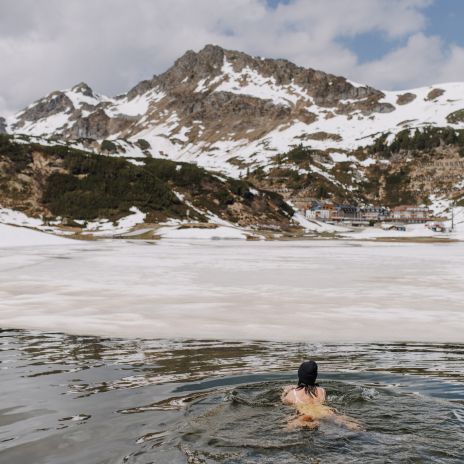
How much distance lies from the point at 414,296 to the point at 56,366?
1695 centimetres

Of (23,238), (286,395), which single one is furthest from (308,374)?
(23,238)

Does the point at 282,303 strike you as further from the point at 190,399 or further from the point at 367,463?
the point at 367,463

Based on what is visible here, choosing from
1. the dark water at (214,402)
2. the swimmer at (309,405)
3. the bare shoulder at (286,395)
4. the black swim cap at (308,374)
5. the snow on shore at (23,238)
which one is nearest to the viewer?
the dark water at (214,402)

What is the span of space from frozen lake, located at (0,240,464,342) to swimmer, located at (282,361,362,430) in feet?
20.6

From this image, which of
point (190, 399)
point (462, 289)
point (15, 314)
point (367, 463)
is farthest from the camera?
point (462, 289)

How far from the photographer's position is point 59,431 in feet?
25.6

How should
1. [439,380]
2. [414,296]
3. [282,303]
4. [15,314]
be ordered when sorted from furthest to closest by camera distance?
[414,296] → [282,303] → [15,314] → [439,380]

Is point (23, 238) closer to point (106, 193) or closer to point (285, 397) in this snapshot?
point (106, 193)

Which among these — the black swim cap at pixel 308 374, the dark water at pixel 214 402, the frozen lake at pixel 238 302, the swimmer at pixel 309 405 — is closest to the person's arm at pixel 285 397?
the swimmer at pixel 309 405

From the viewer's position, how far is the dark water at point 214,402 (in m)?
7.01

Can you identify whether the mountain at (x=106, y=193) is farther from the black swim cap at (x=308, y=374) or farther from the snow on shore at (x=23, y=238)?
the black swim cap at (x=308, y=374)

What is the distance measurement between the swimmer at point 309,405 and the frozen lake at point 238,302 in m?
6.27

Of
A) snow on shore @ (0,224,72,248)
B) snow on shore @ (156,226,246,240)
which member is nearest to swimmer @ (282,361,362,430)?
snow on shore @ (0,224,72,248)

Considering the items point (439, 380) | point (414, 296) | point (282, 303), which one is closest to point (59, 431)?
point (439, 380)
